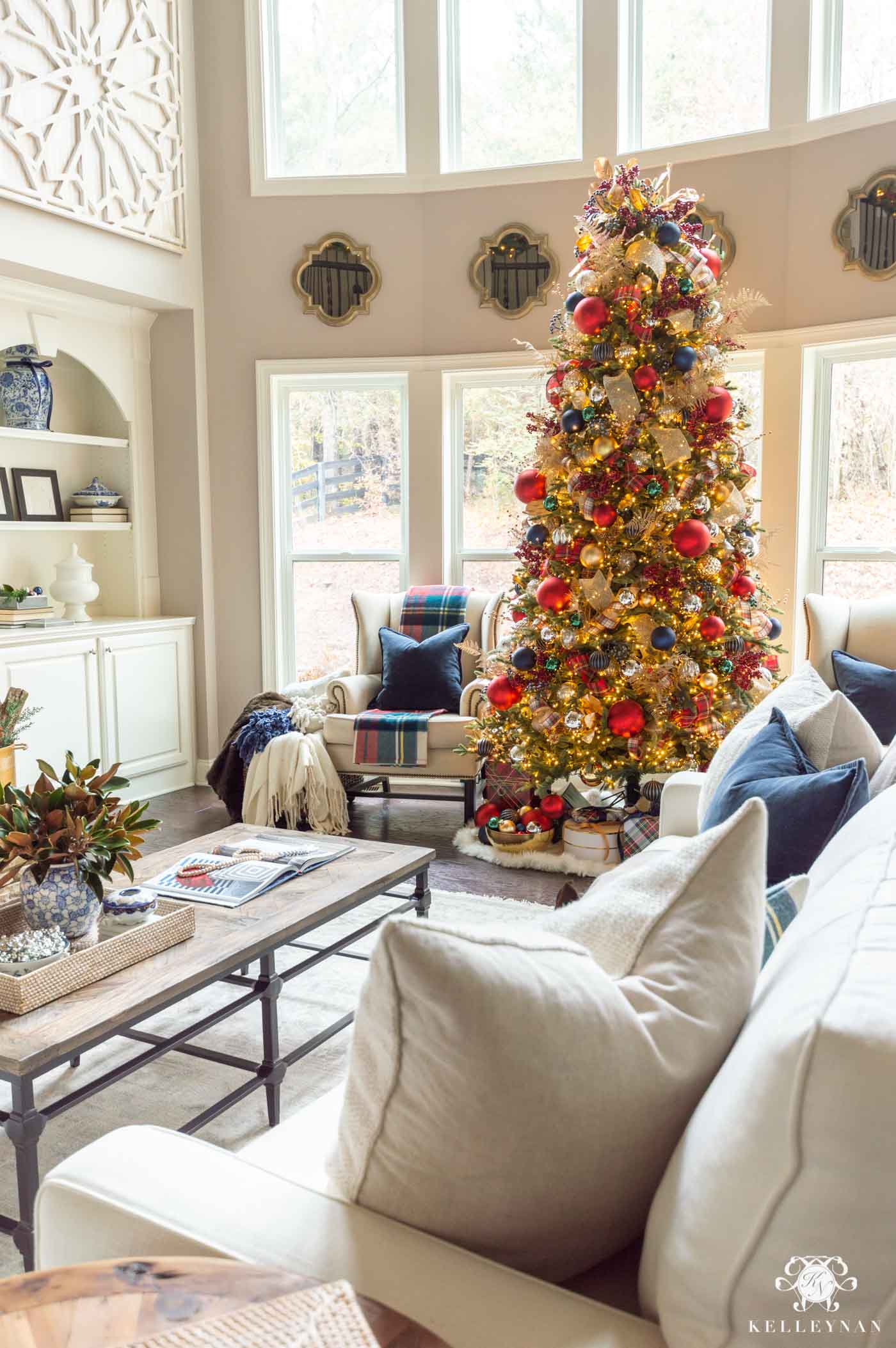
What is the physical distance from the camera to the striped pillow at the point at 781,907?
1247 mm

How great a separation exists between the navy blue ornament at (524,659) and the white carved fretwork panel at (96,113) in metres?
2.81

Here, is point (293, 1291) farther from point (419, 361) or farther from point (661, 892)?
point (419, 361)

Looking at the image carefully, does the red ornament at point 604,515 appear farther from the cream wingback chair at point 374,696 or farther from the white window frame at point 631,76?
the white window frame at point 631,76

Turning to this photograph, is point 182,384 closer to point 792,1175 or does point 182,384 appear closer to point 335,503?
point 335,503

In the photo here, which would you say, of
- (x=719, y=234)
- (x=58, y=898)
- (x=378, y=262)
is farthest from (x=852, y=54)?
(x=58, y=898)

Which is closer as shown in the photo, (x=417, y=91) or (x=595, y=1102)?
(x=595, y=1102)

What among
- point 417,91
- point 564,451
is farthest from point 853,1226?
point 417,91

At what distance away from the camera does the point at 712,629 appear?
398 centimetres

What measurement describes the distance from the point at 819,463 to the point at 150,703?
11.5 feet

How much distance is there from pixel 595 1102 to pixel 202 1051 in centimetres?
171

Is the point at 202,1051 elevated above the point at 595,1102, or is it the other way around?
the point at 595,1102

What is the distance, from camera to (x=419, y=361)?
5.38 m

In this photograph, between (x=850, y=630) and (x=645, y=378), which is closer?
(x=645, y=378)

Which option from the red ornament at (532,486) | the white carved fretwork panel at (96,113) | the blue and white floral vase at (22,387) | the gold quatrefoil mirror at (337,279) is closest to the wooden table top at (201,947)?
the red ornament at (532,486)
